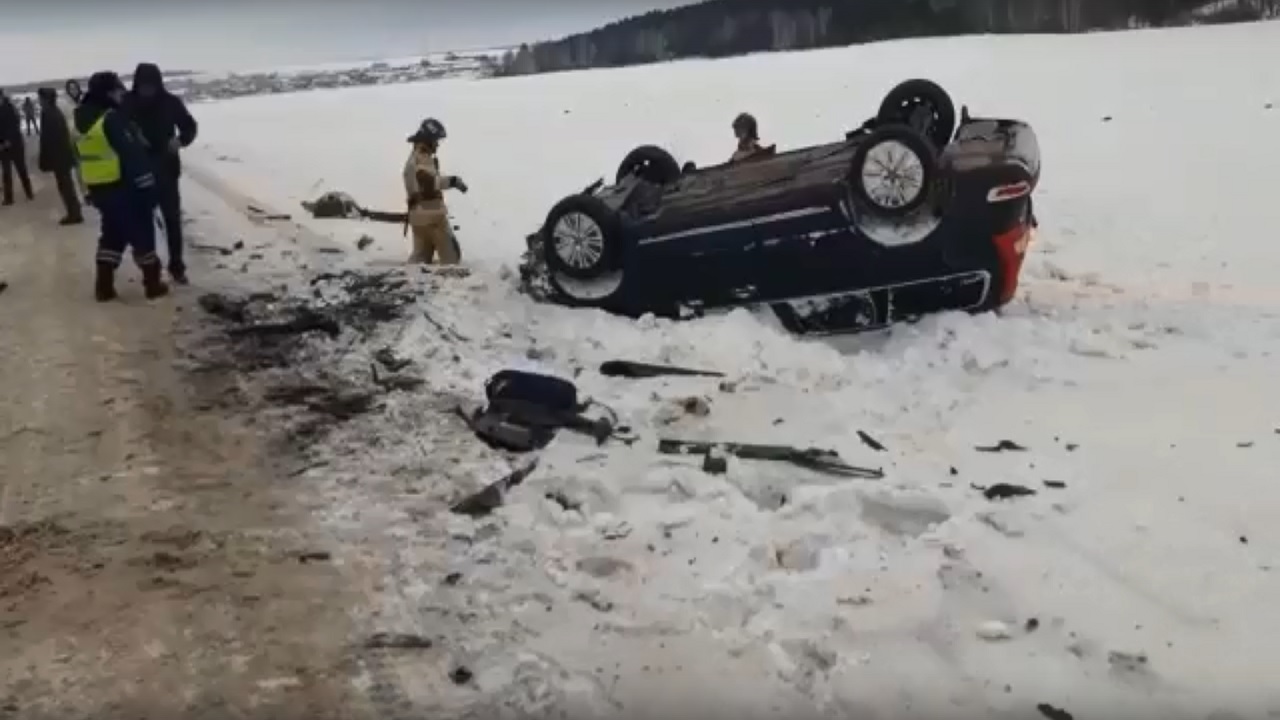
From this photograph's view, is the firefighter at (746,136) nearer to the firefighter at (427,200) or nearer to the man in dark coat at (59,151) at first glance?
the firefighter at (427,200)

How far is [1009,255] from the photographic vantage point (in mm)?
7082

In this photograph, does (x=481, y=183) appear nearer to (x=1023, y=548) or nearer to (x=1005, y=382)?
(x=1005, y=382)

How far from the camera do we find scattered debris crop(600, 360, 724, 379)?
252 inches

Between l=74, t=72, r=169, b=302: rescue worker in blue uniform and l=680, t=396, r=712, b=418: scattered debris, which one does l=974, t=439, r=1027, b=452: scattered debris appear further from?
A: l=74, t=72, r=169, b=302: rescue worker in blue uniform

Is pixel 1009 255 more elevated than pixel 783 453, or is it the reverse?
pixel 1009 255

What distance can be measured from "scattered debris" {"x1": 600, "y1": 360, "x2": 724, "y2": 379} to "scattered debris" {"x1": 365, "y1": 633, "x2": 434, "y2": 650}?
9.41ft

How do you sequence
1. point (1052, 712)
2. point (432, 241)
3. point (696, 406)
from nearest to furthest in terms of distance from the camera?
point (1052, 712), point (696, 406), point (432, 241)

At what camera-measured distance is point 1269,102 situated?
19.6 m

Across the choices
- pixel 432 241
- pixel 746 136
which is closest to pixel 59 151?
pixel 432 241

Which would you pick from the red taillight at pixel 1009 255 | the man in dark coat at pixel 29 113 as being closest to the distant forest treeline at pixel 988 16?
the man in dark coat at pixel 29 113

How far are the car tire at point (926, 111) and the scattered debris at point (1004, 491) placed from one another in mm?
4014

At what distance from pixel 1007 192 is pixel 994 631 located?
3.85 meters

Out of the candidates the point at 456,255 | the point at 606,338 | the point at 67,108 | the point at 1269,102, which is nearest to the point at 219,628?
the point at 606,338

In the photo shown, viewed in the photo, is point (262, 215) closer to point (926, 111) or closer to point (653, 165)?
point (653, 165)
